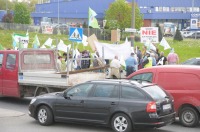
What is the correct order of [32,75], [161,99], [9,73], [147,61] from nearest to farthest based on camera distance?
[161,99]
[32,75]
[9,73]
[147,61]

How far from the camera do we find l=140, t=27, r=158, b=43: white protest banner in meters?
24.5

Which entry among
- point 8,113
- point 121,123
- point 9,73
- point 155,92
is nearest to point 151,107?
point 155,92

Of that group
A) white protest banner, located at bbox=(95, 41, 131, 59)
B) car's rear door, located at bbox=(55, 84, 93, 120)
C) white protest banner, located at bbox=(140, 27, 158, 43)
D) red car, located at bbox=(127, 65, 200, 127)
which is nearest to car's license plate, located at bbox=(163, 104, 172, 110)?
red car, located at bbox=(127, 65, 200, 127)

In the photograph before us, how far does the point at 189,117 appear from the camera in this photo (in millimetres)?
12148

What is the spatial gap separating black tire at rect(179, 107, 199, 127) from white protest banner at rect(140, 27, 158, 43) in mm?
Answer: 12600

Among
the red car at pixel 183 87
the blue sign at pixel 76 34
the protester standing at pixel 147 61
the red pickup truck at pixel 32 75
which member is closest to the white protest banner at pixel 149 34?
the protester standing at pixel 147 61

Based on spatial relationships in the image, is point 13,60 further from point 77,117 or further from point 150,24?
point 150,24

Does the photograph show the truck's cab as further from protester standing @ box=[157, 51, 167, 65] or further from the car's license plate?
protester standing @ box=[157, 51, 167, 65]

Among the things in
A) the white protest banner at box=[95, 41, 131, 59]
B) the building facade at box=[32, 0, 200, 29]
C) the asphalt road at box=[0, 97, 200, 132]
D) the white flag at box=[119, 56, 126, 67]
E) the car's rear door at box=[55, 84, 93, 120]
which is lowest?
the asphalt road at box=[0, 97, 200, 132]

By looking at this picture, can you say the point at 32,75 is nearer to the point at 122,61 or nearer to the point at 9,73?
Answer: the point at 9,73

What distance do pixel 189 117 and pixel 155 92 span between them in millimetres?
1699

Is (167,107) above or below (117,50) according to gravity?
below

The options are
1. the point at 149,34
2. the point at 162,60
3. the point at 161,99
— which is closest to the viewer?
the point at 161,99

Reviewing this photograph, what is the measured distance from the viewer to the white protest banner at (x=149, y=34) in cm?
2450
